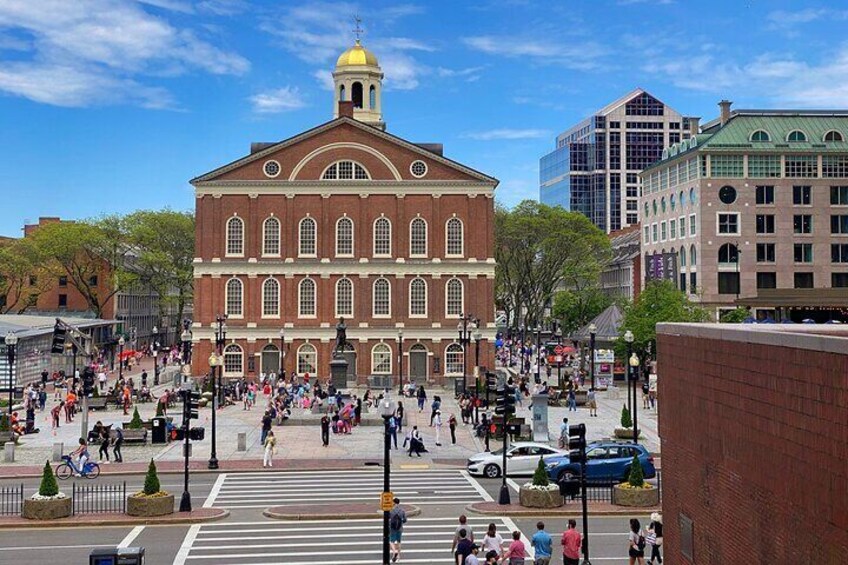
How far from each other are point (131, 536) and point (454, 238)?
5398 centimetres

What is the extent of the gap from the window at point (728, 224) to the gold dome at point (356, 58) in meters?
34.6

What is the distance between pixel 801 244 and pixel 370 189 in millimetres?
40243

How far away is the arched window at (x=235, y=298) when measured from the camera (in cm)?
7775

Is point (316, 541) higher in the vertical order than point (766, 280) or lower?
lower

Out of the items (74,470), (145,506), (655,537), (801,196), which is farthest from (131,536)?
(801,196)

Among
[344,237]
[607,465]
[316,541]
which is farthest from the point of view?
[344,237]

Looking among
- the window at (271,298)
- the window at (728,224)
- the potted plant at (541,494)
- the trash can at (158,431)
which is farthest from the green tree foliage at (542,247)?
the potted plant at (541,494)

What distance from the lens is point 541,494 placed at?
1148 inches

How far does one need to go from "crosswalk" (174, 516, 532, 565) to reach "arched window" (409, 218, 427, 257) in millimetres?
50438

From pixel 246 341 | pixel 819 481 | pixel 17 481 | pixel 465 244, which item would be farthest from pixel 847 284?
pixel 819 481

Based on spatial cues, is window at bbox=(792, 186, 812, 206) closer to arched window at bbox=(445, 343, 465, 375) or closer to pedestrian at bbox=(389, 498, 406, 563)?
arched window at bbox=(445, 343, 465, 375)

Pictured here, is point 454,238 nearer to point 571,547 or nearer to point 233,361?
point 233,361

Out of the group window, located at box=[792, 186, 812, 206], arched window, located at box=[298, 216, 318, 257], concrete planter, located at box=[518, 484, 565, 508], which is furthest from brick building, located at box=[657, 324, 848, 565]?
window, located at box=[792, 186, 812, 206]

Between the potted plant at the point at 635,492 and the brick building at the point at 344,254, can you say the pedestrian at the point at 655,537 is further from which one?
the brick building at the point at 344,254
